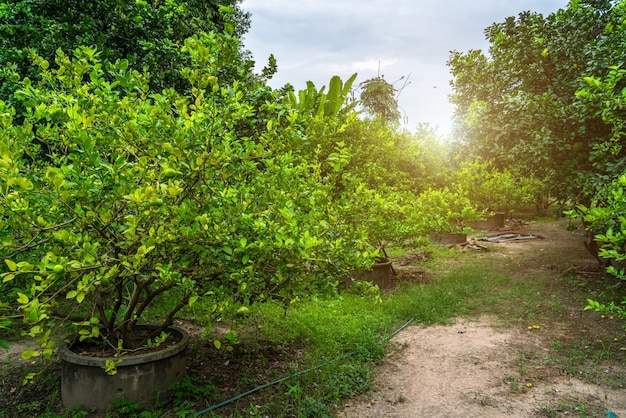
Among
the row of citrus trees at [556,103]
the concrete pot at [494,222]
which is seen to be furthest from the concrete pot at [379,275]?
the concrete pot at [494,222]

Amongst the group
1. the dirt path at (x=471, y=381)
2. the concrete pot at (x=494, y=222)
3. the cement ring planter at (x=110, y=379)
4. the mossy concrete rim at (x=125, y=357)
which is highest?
the mossy concrete rim at (x=125, y=357)

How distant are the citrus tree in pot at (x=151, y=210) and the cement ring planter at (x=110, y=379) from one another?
233mm

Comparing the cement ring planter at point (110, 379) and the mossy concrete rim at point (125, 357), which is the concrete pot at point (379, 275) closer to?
the mossy concrete rim at point (125, 357)

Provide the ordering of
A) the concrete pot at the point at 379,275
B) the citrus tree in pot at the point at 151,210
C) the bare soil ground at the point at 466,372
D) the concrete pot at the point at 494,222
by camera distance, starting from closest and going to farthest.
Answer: the citrus tree in pot at the point at 151,210, the bare soil ground at the point at 466,372, the concrete pot at the point at 379,275, the concrete pot at the point at 494,222

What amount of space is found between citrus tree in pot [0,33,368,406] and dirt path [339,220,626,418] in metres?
1.31

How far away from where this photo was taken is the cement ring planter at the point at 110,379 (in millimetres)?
2957

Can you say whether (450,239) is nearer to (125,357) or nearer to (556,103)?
(556,103)

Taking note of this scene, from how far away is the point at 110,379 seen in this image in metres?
2.96

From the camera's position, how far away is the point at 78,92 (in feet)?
9.32

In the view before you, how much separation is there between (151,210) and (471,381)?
10.5ft

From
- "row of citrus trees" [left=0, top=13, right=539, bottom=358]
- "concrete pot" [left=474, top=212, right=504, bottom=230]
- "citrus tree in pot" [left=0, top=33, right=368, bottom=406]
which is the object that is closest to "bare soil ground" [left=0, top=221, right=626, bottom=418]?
"row of citrus trees" [left=0, top=13, right=539, bottom=358]

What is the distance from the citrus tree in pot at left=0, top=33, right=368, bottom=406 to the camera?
7.32 feet

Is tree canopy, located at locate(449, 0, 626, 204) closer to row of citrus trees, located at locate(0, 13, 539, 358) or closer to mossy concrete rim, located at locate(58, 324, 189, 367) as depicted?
row of citrus trees, located at locate(0, 13, 539, 358)

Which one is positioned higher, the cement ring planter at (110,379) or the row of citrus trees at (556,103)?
the row of citrus trees at (556,103)
